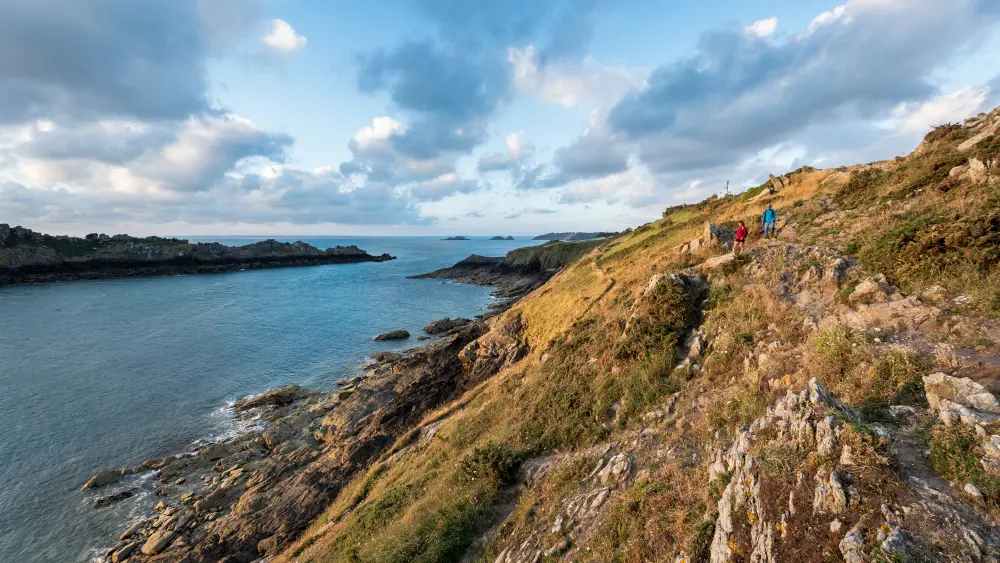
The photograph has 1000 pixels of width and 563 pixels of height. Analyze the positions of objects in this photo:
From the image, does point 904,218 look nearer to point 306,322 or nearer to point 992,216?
point 992,216

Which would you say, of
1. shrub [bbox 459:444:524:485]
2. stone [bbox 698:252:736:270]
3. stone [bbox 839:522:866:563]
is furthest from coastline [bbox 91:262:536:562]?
stone [bbox 839:522:866:563]

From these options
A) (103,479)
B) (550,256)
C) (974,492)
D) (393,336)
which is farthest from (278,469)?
(550,256)

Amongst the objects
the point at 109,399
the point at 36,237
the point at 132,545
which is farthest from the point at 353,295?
the point at 36,237

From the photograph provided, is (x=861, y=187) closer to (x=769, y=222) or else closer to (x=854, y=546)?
(x=769, y=222)

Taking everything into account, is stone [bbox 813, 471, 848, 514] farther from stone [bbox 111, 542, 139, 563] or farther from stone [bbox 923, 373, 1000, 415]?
stone [bbox 111, 542, 139, 563]

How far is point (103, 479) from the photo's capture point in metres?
24.2

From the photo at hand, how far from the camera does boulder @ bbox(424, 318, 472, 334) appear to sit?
179ft

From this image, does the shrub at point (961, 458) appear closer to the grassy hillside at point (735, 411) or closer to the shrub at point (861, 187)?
the grassy hillside at point (735, 411)

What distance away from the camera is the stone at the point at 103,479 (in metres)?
23.9

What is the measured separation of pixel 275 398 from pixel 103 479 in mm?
11368

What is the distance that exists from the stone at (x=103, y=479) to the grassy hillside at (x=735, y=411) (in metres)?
17.2

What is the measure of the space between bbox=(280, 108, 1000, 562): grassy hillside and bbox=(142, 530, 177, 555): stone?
8927mm

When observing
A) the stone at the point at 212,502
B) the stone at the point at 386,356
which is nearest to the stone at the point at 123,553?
the stone at the point at 212,502

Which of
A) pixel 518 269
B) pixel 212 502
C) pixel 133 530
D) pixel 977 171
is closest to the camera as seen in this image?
pixel 977 171
